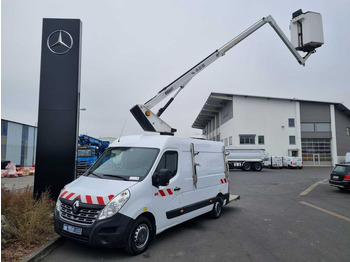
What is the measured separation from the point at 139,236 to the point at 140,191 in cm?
82

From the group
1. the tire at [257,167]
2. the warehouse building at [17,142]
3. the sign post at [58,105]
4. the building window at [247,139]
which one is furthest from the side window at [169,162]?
the building window at [247,139]

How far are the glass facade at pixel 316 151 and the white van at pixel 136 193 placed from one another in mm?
41384

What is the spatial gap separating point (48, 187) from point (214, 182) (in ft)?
15.9

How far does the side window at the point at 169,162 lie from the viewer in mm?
5438

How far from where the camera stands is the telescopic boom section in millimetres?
8023

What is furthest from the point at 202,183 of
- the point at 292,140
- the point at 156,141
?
the point at 292,140

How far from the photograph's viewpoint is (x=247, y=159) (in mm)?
30797

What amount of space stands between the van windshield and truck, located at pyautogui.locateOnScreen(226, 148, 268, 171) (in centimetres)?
2593

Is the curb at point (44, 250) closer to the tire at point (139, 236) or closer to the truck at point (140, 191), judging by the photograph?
the truck at point (140, 191)

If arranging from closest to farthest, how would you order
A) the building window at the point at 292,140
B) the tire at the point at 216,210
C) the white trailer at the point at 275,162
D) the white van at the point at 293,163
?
the tire at the point at 216,210
the white trailer at the point at 275,162
the white van at the point at 293,163
the building window at the point at 292,140

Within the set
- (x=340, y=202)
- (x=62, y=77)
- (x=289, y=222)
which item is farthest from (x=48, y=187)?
(x=340, y=202)

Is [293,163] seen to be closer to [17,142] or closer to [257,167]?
[257,167]

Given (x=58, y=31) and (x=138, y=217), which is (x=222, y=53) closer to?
(x=58, y=31)

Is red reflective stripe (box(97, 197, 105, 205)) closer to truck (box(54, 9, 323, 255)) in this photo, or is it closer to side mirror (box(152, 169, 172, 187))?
truck (box(54, 9, 323, 255))
